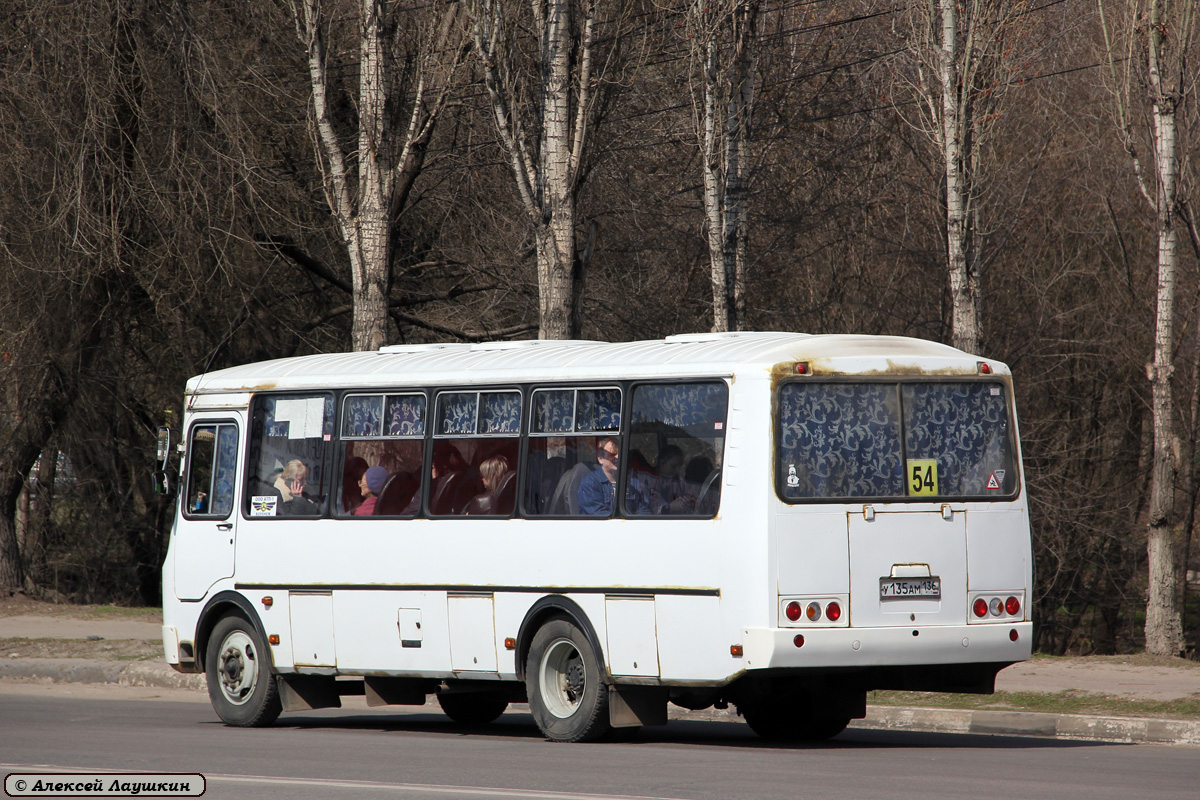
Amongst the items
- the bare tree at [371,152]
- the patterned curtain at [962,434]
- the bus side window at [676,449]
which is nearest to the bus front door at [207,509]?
the bus side window at [676,449]

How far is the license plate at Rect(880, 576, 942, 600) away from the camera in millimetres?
10570

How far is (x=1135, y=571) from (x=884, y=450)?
17473mm

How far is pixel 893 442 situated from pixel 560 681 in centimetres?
278

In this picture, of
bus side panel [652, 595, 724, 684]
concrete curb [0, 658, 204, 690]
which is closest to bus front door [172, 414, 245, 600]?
concrete curb [0, 658, 204, 690]

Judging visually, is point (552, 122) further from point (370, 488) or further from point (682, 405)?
point (682, 405)

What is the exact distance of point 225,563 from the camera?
13438 millimetres

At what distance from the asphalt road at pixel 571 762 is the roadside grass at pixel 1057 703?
2.74 ft

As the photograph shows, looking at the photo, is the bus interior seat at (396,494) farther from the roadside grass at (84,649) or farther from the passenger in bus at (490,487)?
the roadside grass at (84,649)

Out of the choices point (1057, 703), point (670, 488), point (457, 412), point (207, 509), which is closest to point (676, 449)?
A: point (670, 488)

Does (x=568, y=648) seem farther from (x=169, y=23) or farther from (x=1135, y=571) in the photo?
(x=1135, y=571)

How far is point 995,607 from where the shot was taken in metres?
10.9

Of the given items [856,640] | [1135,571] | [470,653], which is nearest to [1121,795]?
[856,640]

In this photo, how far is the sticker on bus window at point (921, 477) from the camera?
1084 centimetres

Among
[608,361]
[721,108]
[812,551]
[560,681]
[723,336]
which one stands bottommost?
[560,681]
